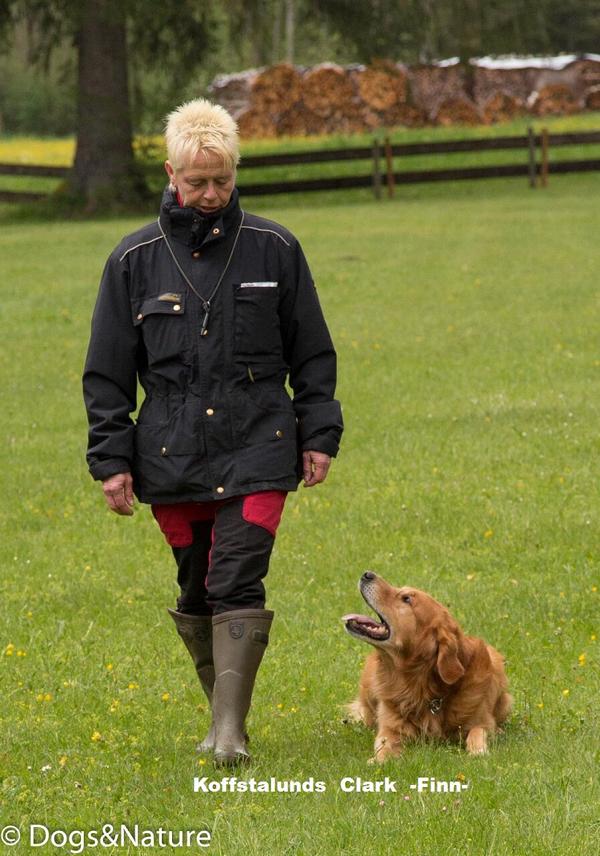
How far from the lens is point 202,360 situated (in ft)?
17.1

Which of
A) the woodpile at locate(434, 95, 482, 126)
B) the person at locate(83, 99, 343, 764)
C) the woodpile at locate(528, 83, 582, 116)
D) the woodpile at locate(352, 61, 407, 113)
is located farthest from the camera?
the woodpile at locate(528, 83, 582, 116)

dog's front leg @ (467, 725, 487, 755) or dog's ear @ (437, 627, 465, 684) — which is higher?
dog's ear @ (437, 627, 465, 684)

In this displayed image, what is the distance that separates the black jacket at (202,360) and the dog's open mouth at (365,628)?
0.51 meters

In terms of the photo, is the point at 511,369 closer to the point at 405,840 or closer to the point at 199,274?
the point at 199,274

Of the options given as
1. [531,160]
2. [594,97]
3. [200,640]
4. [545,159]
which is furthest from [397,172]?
[200,640]

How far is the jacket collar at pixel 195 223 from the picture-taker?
5250mm

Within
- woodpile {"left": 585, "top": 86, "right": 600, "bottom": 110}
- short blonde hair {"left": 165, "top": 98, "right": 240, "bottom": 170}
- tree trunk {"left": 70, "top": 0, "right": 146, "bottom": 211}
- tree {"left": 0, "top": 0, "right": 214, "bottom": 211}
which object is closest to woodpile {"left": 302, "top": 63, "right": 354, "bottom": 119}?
woodpile {"left": 585, "top": 86, "right": 600, "bottom": 110}

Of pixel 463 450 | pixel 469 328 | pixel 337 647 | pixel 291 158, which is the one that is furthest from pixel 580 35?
pixel 337 647

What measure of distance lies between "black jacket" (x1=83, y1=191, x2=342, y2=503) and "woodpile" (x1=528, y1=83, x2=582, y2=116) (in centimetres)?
5083

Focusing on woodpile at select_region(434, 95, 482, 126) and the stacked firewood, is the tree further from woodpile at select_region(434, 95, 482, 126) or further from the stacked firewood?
woodpile at select_region(434, 95, 482, 126)

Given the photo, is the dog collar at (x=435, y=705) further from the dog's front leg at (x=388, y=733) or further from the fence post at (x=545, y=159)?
the fence post at (x=545, y=159)

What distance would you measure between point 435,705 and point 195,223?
6.28 ft

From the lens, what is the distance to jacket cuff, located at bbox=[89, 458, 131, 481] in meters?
5.28

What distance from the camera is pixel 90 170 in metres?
35.4
